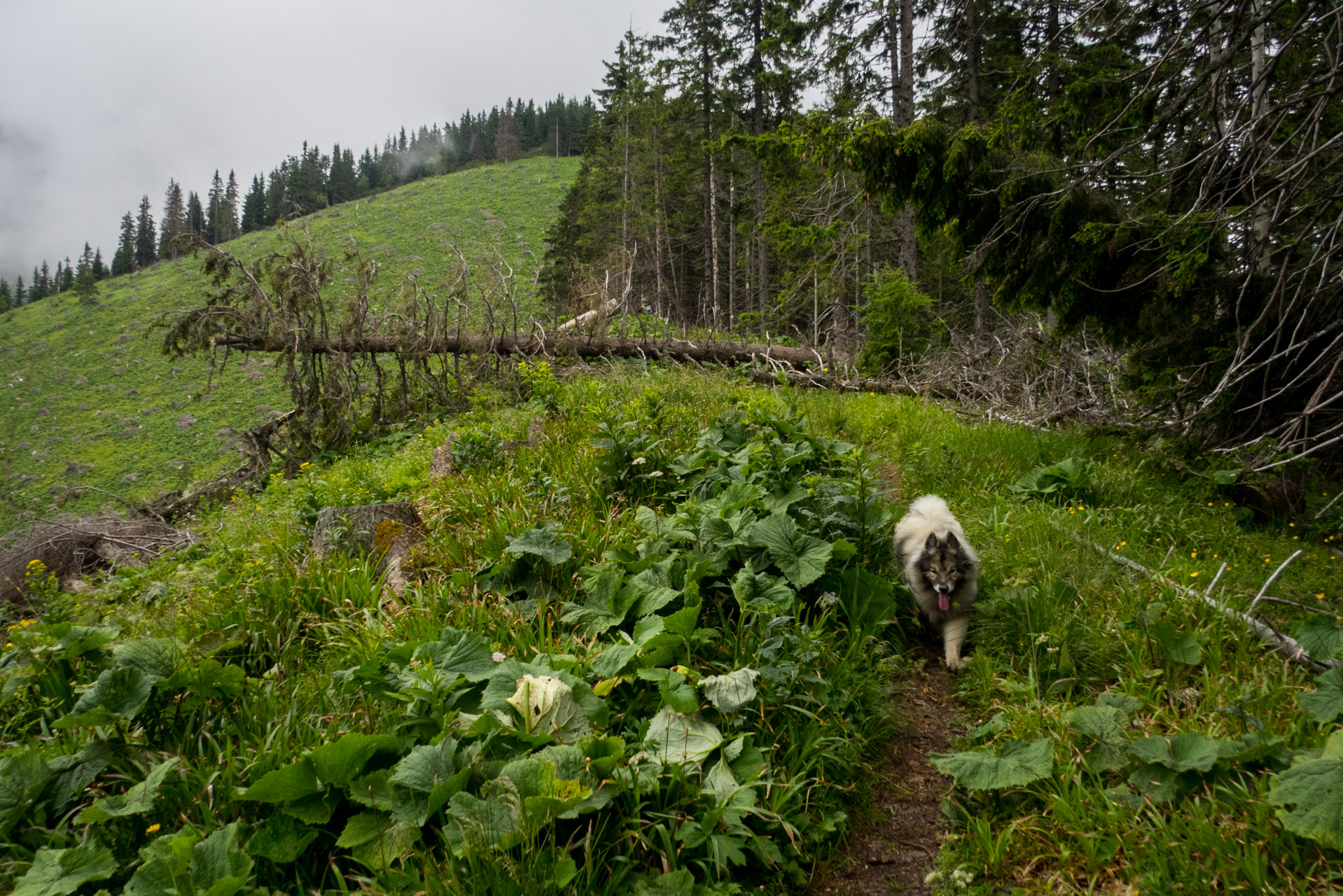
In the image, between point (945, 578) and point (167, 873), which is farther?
point (945, 578)

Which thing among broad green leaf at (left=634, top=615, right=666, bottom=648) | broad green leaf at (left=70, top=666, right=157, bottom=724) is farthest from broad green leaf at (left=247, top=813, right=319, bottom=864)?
broad green leaf at (left=634, top=615, right=666, bottom=648)

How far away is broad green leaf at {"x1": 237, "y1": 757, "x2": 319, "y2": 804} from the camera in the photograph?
2148 mm

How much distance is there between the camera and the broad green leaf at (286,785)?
2.15m

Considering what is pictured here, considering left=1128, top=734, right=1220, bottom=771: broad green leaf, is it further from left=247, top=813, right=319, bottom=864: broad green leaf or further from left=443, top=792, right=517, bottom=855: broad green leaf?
left=247, top=813, right=319, bottom=864: broad green leaf

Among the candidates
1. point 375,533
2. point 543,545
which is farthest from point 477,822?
point 375,533

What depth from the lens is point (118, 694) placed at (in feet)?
8.80

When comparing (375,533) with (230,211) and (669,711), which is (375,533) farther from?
(230,211)

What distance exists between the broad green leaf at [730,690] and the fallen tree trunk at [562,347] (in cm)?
1049

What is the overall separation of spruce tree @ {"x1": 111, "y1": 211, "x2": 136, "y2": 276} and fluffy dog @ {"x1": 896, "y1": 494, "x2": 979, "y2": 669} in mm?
96835

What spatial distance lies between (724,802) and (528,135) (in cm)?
11115

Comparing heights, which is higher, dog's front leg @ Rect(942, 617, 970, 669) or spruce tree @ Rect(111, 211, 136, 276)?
spruce tree @ Rect(111, 211, 136, 276)

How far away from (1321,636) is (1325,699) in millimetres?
478

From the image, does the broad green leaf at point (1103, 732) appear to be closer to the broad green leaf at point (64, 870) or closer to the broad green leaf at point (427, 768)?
the broad green leaf at point (427, 768)

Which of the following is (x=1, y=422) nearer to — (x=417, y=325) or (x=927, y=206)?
(x=417, y=325)
